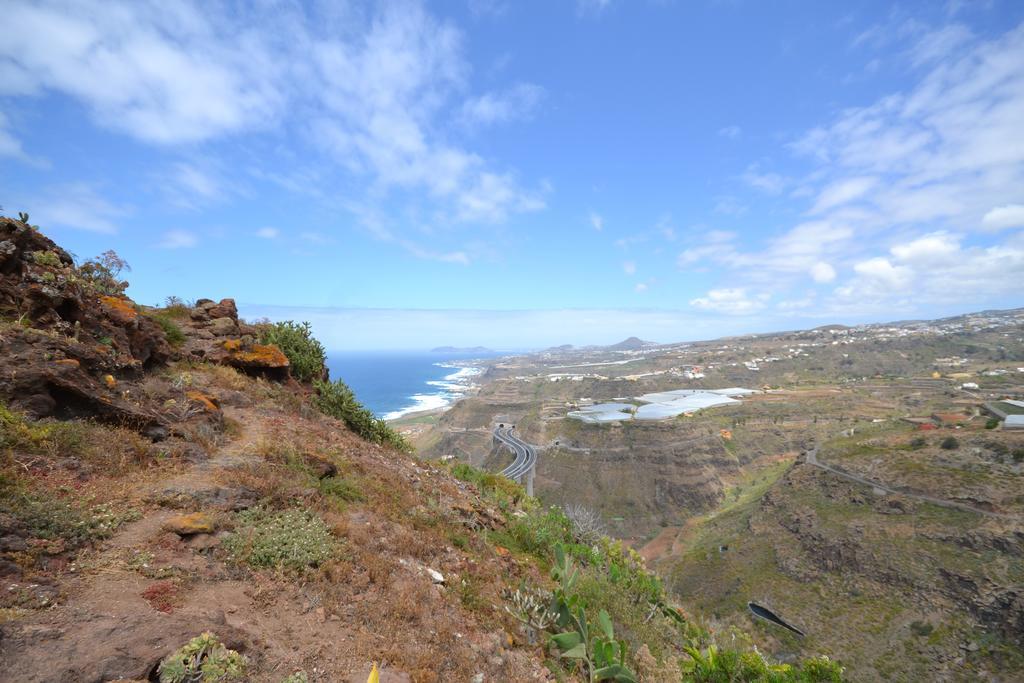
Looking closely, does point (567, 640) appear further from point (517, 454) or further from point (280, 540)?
point (517, 454)

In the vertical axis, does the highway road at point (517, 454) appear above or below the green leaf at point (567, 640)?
below

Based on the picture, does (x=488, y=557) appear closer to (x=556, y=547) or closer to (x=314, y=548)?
(x=556, y=547)

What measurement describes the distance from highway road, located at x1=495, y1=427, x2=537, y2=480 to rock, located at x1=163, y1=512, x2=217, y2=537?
48400 mm

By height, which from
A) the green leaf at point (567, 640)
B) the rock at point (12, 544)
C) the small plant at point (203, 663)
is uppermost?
the rock at point (12, 544)

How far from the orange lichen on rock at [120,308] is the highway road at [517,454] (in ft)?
152

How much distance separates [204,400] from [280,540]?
4.30 meters

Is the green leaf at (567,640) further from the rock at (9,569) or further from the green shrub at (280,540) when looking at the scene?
the rock at (9,569)

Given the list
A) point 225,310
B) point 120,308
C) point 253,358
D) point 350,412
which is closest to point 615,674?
point 350,412

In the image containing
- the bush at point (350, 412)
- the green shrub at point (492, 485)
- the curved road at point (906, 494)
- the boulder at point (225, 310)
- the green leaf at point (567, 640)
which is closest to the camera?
the green leaf at point (567, 640)

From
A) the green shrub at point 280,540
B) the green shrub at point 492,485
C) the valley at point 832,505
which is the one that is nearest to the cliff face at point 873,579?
the valley at point 832,505

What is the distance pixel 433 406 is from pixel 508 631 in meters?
154

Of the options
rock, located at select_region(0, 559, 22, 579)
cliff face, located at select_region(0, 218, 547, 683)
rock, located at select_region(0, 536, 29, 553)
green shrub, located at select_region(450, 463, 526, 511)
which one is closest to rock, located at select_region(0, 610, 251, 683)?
cliff face, located at select_region(0, 218, 547, 683)

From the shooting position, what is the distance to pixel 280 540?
5.57 metres

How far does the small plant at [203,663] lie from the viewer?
335 cm
